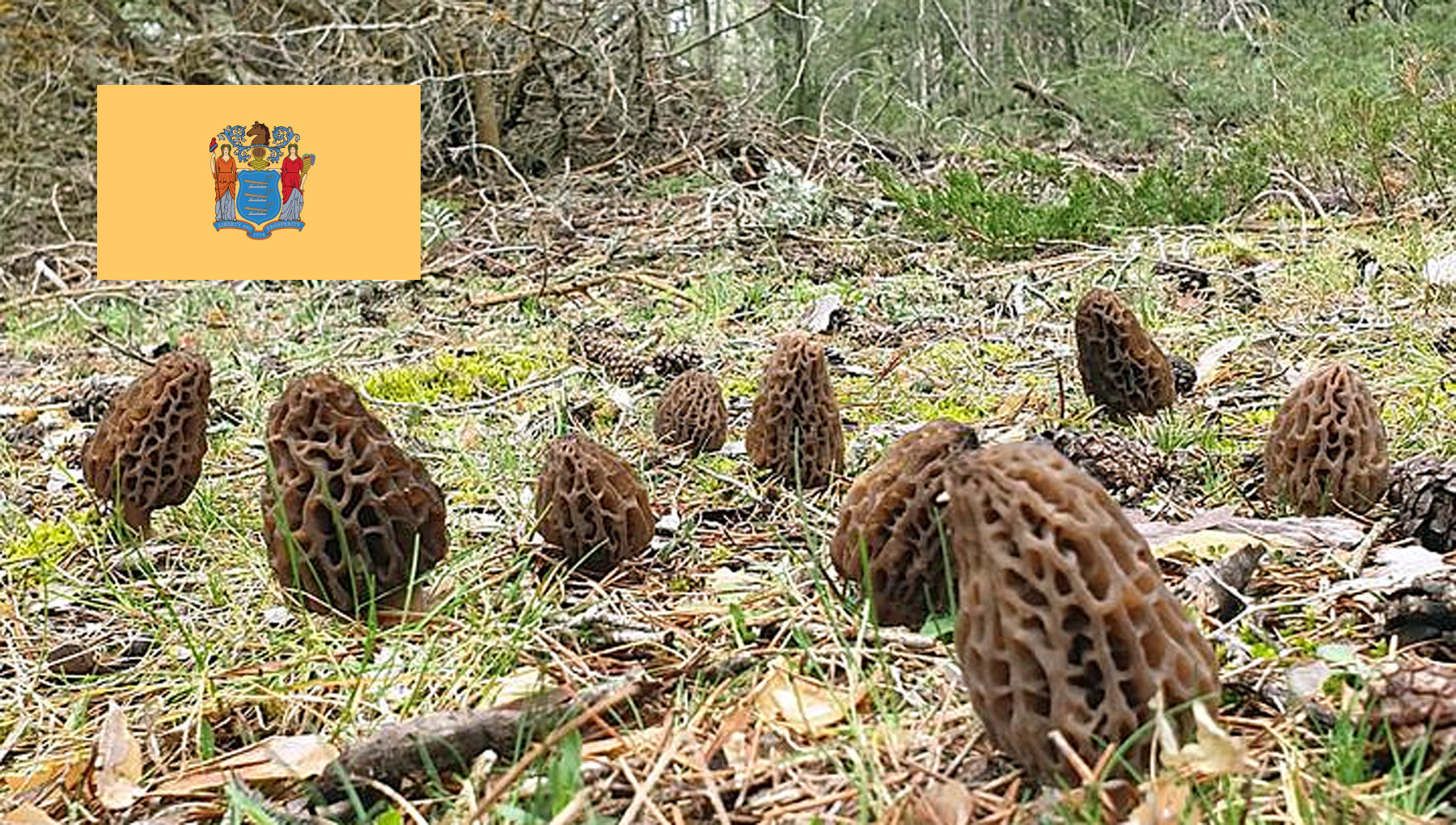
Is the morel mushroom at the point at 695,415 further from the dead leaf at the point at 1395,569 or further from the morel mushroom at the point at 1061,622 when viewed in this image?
the morel mushroom at the point at 1061,622

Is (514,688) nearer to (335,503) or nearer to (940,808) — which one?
(335,503)

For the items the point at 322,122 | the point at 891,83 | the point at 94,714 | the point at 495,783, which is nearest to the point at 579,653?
the point at 495,783

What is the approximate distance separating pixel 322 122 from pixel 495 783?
6.00 metres

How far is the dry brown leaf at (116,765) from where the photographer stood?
6.93 feet

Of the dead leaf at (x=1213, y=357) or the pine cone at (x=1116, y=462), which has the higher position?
the dead leaf at (x=1213, y=357)

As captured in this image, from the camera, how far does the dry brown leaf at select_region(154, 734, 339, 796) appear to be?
209 cm

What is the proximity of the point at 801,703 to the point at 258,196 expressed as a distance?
19.1ft

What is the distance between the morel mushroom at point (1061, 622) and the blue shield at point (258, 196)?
5965 mm

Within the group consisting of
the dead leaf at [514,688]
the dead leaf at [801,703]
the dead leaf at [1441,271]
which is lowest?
the dead leaf at [514,688]

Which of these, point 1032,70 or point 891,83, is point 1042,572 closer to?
point 891,83

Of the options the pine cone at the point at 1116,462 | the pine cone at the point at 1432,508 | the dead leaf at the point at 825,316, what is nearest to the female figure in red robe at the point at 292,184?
the dead leaf at the point at 825,316

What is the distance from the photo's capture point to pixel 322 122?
7211 millimetres

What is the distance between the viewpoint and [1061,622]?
5.65 ft

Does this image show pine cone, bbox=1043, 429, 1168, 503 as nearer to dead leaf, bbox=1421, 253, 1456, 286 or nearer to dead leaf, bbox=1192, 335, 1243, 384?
dead leaf, bbox=1192, 335, 1243, 384
